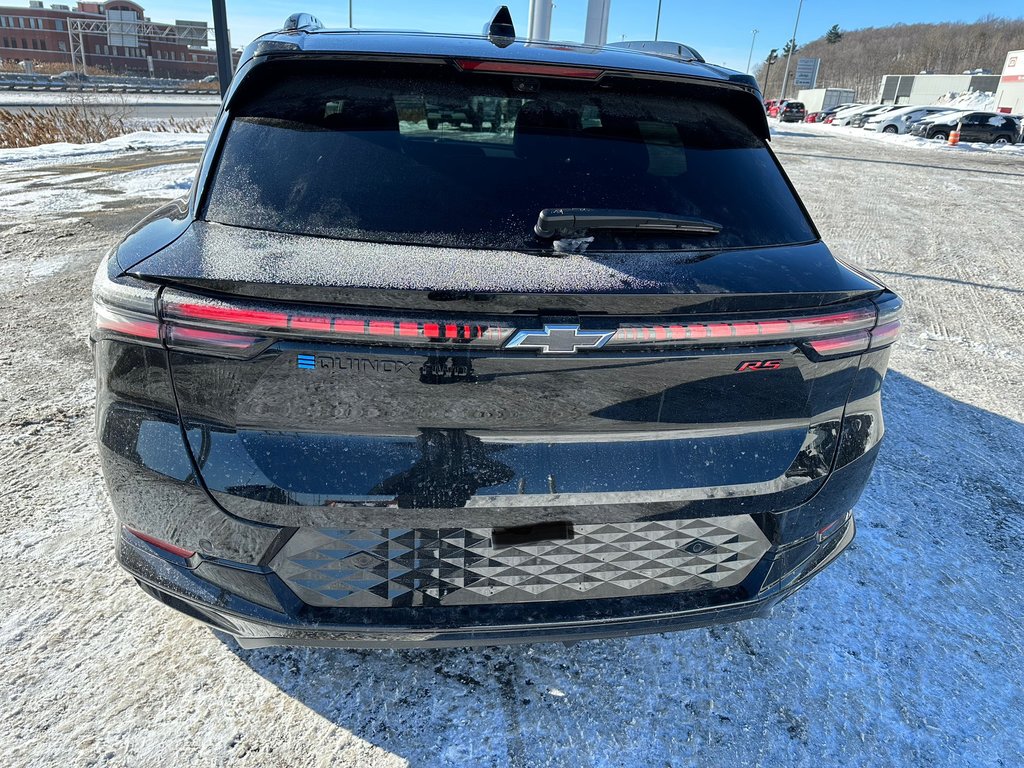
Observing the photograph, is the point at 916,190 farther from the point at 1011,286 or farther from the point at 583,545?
the point at 583,545

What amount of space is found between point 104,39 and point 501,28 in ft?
374

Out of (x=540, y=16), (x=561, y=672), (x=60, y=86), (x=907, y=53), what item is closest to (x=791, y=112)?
(x=540, y=16)

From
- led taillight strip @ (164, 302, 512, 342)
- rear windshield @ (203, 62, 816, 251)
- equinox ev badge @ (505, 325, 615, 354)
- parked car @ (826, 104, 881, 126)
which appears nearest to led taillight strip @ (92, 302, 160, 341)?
led taillight strip @ (164, 302, 512, 342)

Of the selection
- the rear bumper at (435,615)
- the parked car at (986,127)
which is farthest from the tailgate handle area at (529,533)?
the parked car at (986,127)

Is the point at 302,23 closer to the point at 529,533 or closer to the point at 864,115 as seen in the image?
the point at 529,533

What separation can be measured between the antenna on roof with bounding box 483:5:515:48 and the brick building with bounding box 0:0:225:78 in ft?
317

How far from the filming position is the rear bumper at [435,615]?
162cm

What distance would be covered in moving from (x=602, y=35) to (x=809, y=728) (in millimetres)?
11328

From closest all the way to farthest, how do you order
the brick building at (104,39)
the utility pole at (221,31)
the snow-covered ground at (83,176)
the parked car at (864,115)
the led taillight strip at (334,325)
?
the led taillight strip at (334,325), the utility pole at (221,31), the snow-covered ground at (83,176), the parked car at (864,115), the brick building at (104,39)

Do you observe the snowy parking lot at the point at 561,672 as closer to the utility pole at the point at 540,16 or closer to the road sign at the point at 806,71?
the utility pole at the point at 540,16

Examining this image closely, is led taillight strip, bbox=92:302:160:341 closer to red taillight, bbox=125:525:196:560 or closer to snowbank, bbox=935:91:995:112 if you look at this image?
red taillight, bbox=125:525:196:560

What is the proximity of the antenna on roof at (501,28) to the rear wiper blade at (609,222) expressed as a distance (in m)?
0.89

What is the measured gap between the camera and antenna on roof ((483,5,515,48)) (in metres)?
2.26

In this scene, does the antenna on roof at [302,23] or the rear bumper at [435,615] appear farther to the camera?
the antenna on roof at [302,23]
